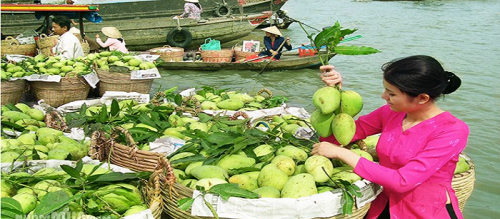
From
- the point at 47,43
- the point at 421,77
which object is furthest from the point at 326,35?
the point at 47,43

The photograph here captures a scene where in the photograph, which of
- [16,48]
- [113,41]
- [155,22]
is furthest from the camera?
[155,22]

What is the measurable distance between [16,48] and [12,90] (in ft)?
9.59

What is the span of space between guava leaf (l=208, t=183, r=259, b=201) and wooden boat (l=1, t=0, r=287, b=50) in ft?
27.8

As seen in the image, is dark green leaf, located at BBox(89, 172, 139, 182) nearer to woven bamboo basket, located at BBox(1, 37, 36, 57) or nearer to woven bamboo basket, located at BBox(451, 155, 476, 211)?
woven bamboo basket, located at BBox(451, 155, 476, 211)

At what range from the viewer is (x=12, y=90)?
4.04 metres

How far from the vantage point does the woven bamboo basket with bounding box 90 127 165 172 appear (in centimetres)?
223

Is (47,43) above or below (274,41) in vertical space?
above

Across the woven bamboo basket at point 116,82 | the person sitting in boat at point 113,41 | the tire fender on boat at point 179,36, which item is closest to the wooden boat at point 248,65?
the person sitting in boat at point 113,41

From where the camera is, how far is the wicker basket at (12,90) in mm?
3954

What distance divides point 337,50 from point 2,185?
4.99 ft

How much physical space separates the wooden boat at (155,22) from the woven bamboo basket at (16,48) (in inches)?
95.6

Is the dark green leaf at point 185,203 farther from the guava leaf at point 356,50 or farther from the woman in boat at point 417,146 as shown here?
the guava leaf at point 356,50

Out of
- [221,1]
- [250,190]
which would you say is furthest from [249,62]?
[250,190]

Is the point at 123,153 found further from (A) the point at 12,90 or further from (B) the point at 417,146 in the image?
(A) the point at 12,90
